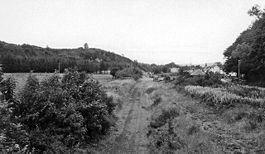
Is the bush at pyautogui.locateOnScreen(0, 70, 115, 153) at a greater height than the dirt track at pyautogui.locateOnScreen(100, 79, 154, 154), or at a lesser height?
greater

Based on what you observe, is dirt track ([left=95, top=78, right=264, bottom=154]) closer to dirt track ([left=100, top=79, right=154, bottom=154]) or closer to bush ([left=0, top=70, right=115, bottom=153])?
dirt track ([left=100, top=79, right=154, bottom=154])

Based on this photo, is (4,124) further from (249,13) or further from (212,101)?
(249,13)

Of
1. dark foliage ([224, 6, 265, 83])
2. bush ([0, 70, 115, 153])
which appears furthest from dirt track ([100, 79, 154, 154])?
dark foliage ([224, 6, 265, 83])

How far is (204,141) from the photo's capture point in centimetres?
1260

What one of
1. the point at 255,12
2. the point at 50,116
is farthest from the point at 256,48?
the point at 50,116

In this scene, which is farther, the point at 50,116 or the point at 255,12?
the point at 255,12

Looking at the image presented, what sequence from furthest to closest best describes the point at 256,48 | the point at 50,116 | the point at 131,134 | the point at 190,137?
1. the point at 256,48
2. the point at 131,134
3. the point at 190,137
4. the point at 50,116

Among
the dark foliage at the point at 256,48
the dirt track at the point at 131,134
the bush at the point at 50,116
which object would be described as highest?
the dark foliage at the point at 256,48

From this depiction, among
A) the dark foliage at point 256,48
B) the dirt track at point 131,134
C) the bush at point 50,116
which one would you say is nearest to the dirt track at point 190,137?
the dirt track at point 131,134

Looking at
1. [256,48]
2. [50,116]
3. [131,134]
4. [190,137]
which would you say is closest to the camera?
[50,116]

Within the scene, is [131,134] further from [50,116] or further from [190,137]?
[50,116]

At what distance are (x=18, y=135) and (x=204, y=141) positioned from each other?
8.46 metres

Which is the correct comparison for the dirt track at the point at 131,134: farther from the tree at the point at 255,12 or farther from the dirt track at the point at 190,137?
the tree at the point at 255,12

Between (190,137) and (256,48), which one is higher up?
(256,48)
